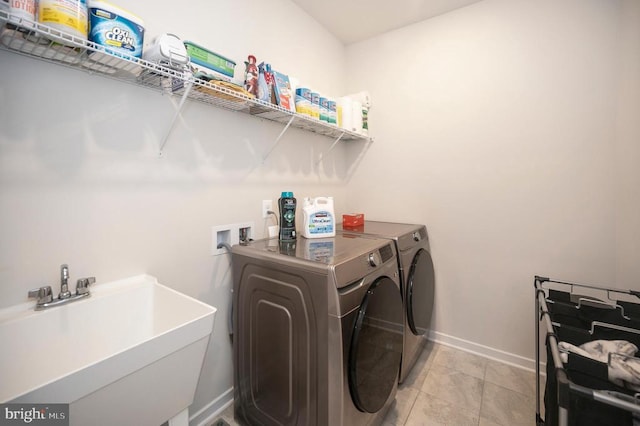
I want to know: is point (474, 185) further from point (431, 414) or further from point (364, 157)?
point (431, 414)

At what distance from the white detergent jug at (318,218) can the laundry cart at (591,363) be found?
132cm

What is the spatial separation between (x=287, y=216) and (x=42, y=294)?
1221mm

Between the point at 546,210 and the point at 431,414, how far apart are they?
5.65ft

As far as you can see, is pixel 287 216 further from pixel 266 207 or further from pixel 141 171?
pixel 141 171

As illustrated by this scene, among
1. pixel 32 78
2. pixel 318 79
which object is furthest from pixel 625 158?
pixel 32 78

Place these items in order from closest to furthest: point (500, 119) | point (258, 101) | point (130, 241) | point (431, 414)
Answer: point (130, 241) < point (258, 101) < point (431, 414) < point (500, 119)

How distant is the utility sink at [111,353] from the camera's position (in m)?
0.75

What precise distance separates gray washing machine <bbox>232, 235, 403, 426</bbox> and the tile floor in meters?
0.22

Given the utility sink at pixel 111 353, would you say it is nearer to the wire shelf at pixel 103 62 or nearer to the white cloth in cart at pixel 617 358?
the wire shelf at pixel 103 62

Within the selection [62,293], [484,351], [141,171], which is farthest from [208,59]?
[484,351]

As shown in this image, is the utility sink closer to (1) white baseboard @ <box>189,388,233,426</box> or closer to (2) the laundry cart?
(1) white baseboard @ <box>189,388,233,426</box>

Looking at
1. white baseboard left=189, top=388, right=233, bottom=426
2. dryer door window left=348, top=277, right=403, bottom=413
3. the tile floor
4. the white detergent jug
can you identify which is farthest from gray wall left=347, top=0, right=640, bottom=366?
white baseboard left=189, top=388, right=233, bottom=426

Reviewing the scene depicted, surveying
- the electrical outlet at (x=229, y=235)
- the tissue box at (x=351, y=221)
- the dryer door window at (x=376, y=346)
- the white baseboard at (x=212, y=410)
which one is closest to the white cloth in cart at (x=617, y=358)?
the dryer door window at (x=376, y=346)

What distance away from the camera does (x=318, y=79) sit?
102 inches
